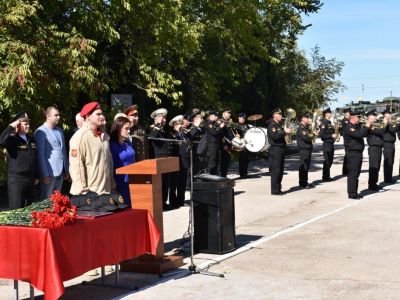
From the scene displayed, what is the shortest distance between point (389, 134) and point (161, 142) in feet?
26.8

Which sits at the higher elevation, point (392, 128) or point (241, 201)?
point (392, 128)

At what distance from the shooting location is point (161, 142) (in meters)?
12.7

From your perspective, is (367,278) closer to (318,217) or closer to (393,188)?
(318,217)

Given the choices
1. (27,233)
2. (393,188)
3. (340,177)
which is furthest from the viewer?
(340,177)

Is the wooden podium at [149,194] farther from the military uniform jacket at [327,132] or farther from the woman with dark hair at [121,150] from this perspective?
the military uniform jacket at [327,132]

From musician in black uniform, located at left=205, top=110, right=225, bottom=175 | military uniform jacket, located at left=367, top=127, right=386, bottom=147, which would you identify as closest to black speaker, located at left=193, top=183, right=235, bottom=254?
musician in black uniform, located at left=205, top=110, right=225, bottom=175

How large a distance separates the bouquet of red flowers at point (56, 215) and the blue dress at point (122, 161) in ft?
5.70

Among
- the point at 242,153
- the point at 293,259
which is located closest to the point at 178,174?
Answer: the point at 293,259

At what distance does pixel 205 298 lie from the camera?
6523 mm

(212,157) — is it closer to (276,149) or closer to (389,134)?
(276,149)

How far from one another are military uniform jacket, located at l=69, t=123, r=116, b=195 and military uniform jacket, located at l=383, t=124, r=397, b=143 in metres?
12.4

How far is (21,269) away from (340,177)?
49.9 feet

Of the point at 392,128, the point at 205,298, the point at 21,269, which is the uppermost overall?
the point at 392,128

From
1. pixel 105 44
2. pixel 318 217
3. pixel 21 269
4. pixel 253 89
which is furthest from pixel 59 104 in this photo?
Result: pixel 253 89
